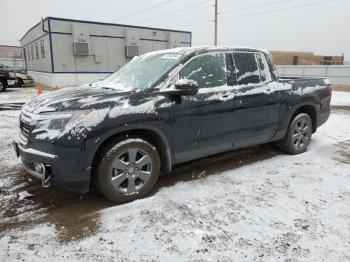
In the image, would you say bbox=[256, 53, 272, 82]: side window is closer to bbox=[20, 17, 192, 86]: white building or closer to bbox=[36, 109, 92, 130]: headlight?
bbox=[36, 109, 92, 130]: headlight

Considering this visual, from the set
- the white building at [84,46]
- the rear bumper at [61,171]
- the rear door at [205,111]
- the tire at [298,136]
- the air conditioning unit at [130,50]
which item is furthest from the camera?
the air conditioning unit at [130,50]

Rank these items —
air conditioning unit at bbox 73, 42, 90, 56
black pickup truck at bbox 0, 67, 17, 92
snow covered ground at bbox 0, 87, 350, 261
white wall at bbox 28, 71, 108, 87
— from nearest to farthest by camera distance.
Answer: snow covered ground at bbox 0, 87, 350, 261 → black pickup truck at bbox 0, 67, 17, 92 → air conditioning unit at bbox 73, 42, 90, 56 → white wall at bbox 28, 71, 108, 87

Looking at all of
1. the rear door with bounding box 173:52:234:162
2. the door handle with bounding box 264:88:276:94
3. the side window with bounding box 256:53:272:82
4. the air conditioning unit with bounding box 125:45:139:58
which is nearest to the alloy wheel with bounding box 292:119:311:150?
the door handle with bounding box 264:88:276:94

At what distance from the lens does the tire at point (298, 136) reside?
5430mm

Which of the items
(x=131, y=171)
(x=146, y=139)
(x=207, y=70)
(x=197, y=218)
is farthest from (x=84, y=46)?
(x=197, y=218)

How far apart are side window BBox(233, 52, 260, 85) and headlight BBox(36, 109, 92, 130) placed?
7.72ft

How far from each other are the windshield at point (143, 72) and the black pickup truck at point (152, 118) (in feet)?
0.06

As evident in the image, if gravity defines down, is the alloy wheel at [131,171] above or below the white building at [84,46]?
below

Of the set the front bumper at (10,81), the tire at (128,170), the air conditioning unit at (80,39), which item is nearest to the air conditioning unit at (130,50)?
the air conditioning unit at (80,39)

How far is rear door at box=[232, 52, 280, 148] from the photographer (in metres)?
4.55

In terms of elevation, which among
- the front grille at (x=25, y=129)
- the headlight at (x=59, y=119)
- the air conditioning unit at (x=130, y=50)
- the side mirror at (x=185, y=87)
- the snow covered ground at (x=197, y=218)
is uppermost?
the air conditioning unit at (x=130, y=50)

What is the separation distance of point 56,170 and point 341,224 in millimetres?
3105

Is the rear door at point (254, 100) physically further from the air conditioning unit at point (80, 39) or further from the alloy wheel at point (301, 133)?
the air conditioning unit at point (80, 39)

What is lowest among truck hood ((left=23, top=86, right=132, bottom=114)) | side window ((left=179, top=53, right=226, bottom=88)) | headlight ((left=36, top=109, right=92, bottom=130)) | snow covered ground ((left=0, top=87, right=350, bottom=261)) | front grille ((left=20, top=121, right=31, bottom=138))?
snow covered ground ((left=0, top=87, right=350, bottom=261))
